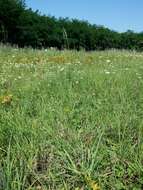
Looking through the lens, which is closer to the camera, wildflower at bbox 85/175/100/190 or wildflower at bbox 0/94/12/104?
wildflower at bbox 85/175/100/190

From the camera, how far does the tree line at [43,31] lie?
2288 centimetres

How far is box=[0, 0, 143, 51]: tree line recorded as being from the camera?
22.9m

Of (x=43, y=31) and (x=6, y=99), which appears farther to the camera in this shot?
(x=43, y=31)

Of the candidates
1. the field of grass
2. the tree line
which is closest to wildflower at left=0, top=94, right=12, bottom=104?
the field of grass

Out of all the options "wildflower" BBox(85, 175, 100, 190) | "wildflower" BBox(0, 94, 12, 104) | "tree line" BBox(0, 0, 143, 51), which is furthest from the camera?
"tree line" BBox(0, 0, 143, 51)

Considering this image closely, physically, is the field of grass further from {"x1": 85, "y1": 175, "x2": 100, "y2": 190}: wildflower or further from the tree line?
the tree line

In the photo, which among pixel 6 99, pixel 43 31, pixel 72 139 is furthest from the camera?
pixel 43 31

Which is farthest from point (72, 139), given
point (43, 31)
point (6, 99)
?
point (43, 31)

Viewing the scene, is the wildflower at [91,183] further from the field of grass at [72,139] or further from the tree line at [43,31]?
the tree line at [43,31]

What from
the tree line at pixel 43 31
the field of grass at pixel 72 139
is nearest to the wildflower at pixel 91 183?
the field of grass at pixel 72 139

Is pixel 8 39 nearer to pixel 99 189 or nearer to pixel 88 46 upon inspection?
pixel 88 46

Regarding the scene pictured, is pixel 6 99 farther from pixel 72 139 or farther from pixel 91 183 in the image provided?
pixel 91 183

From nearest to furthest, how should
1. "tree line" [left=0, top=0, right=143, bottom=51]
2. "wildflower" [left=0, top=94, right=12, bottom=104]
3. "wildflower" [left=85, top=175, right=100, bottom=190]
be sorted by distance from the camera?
"wildflower" [left=85, top=175, right=100, bottom=190], "wildflower" [left=0, top=94, right=12, bottom=104], "tree line" [left=0, top=0, right=143, bottom=51]

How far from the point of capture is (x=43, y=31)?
80.8 feet
